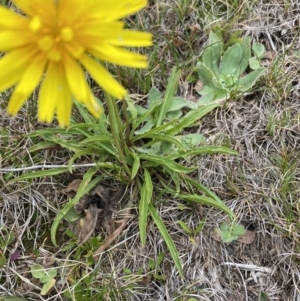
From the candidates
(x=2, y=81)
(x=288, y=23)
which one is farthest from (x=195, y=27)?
(x=2, y=81)

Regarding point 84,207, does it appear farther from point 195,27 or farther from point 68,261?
point 195,27

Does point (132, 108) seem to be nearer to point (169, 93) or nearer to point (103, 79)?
point (169, 93)

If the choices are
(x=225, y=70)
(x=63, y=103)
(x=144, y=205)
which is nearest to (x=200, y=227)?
(x=144, y=205)

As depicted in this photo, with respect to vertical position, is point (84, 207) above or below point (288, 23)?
below

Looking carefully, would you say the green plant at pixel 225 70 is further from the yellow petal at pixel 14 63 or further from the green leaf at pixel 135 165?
the yellow petal at pixel 14 63

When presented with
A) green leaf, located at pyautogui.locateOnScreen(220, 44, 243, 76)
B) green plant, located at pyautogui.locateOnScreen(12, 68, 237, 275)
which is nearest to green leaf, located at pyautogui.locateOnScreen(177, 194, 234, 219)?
green plant, located at pyautogui.locateOnScreen(12, 68, 237, 275)

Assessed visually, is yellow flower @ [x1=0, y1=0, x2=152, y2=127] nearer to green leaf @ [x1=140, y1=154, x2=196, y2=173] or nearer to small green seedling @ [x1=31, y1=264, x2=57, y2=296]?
green leaf @ [x1=140, y1=154, x2=196, y2=173]
